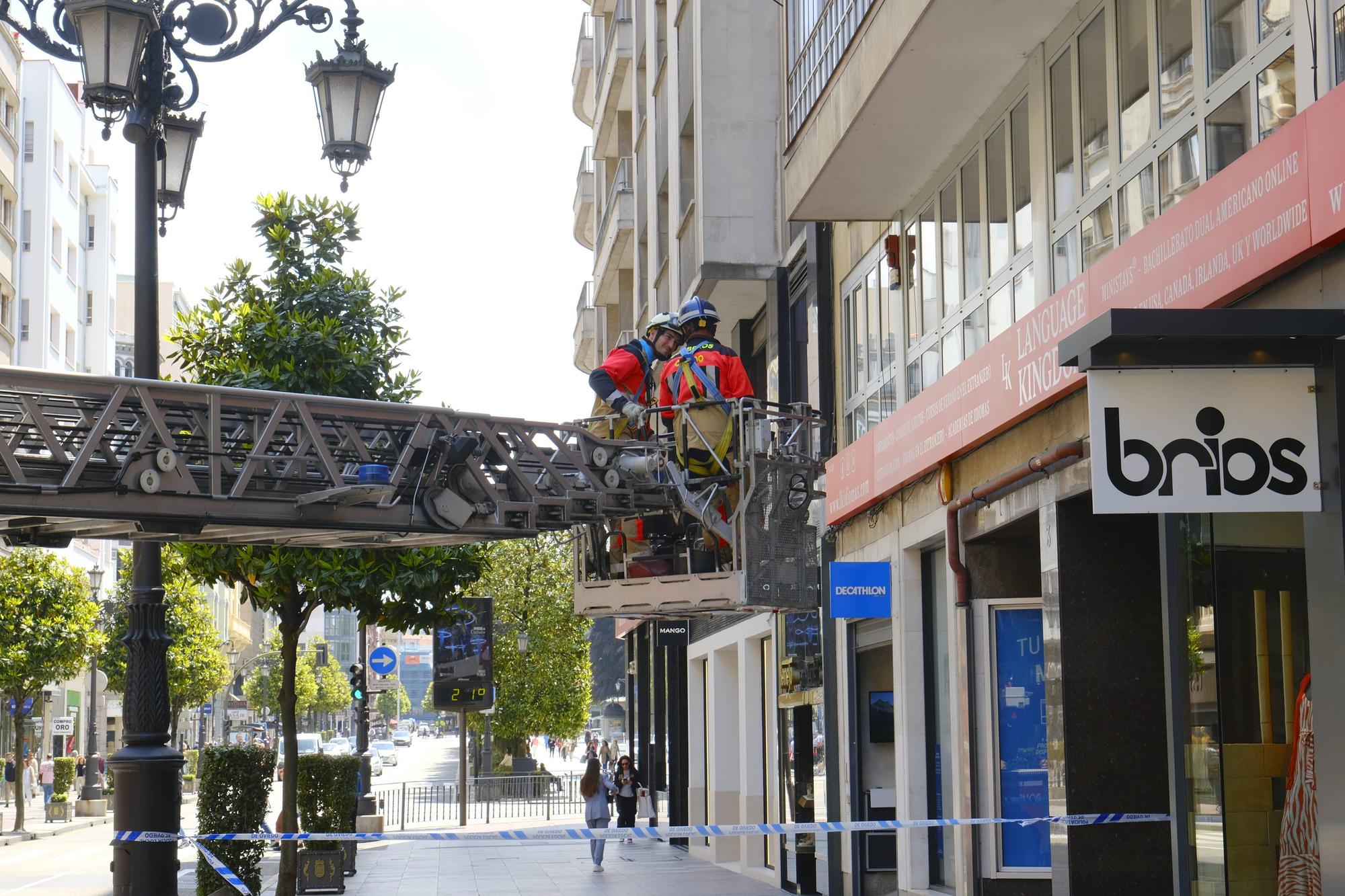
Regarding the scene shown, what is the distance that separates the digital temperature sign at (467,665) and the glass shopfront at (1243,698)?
21.5 meters

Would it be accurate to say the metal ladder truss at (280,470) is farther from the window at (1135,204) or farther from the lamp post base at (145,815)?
the window at (1135,204)

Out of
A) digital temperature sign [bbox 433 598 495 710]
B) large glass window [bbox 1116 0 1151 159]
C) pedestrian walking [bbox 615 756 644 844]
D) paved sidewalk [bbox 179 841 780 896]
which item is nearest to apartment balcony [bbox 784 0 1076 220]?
large glass window [bbox 1116 0 1151 159]

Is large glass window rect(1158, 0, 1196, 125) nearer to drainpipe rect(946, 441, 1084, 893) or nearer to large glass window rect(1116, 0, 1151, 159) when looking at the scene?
large glass window rect(1116, 0, 1151, 159)

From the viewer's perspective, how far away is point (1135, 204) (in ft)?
33.2

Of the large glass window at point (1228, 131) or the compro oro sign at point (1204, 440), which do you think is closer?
the compro oro sign at point (1204, 440)

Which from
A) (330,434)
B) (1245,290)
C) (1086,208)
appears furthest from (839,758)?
(1245,290)

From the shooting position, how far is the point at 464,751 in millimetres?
35594

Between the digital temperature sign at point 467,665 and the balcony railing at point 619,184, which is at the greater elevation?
the balcony railing at point 619,184

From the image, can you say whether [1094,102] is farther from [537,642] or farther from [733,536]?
[537,642]

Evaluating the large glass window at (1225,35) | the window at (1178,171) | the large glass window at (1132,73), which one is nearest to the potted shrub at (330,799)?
the large glass window at (1132,73)

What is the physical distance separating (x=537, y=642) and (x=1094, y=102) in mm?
41385

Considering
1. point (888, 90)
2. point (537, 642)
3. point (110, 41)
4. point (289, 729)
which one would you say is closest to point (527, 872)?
point (289, 729)

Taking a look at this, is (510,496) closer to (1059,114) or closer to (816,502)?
(1059,114)

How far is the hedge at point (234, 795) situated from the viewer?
16.7 meters
